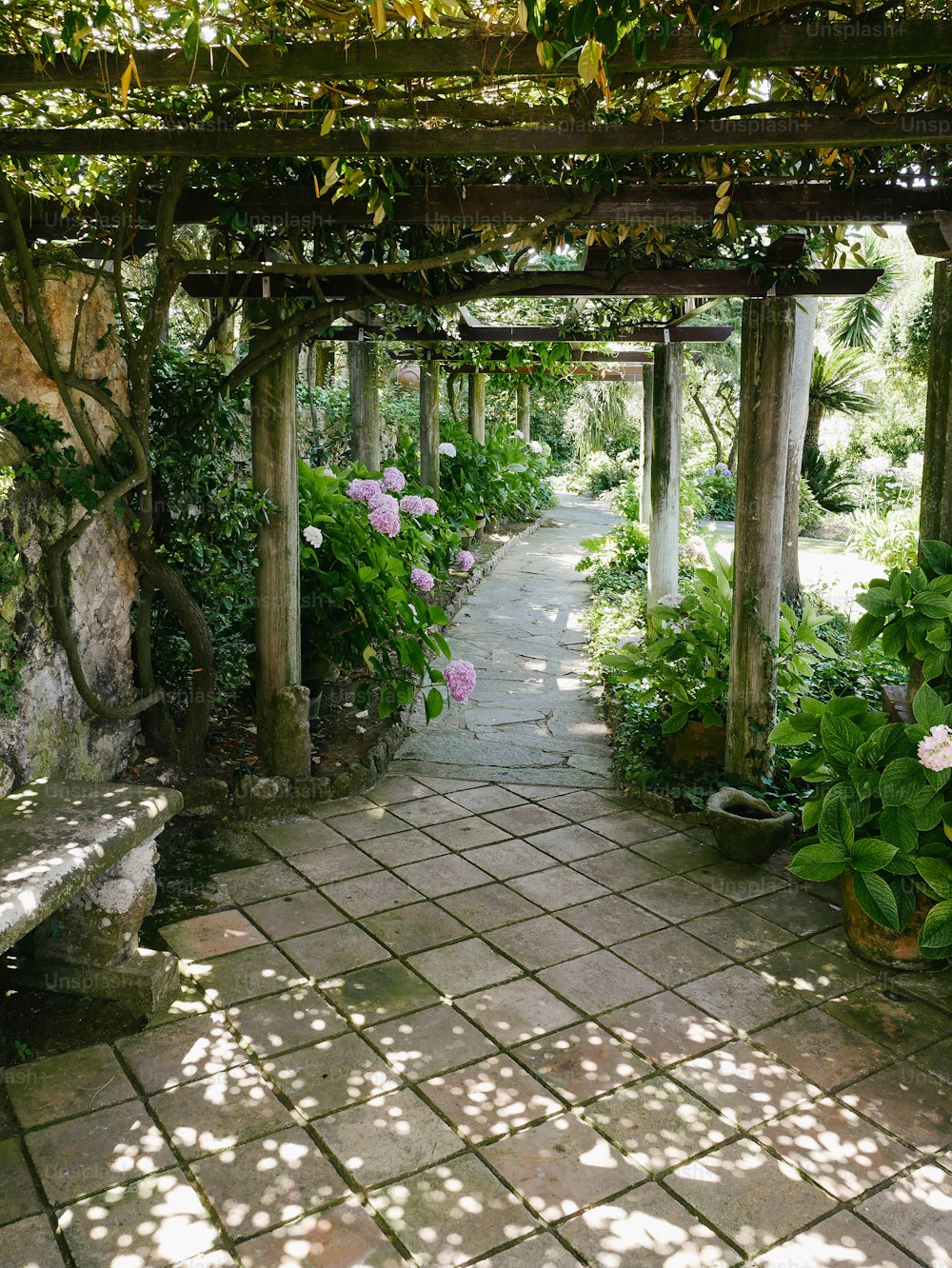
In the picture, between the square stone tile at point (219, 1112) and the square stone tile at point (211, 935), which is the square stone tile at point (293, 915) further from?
the square stone tile at point (219, 1112)

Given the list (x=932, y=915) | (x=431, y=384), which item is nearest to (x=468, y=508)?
(x=431, y=384)

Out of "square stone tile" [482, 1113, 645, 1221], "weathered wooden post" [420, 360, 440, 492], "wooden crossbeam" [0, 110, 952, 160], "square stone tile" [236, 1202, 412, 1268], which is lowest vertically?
"square stone tile" [236, 1202, 412, 1268]

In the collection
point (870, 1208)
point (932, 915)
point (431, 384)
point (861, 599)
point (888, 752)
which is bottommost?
point (870, 1208)

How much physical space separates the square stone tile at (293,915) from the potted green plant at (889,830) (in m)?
1.91

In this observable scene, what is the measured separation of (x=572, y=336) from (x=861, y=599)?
459 cm

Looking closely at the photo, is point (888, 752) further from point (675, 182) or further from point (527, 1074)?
point (675, 182)

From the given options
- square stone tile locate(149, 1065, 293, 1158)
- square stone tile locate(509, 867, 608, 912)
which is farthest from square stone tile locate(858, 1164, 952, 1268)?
square stone tile locate(509, 867, 608, 912)

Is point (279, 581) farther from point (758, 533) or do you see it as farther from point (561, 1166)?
point (561, 1166)

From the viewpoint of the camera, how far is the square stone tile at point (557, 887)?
4.52 m

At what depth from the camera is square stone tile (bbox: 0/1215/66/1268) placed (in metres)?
2.55

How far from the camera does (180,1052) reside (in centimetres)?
342

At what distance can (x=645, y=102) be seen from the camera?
139 inches

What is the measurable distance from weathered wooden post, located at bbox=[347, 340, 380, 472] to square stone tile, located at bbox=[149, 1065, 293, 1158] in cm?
702

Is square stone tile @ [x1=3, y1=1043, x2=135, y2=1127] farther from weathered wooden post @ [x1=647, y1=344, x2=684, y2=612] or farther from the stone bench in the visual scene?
weathered wooden post @ [x1=647, y1=344, x2=684, y2=612]
